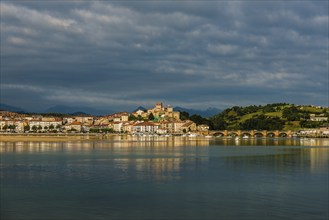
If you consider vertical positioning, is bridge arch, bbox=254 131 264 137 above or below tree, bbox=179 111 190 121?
below

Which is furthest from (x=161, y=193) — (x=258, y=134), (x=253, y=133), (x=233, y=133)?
(x=258, y=134)

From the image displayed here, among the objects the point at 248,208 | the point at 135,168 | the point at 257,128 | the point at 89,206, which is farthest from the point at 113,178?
the point at 257,128

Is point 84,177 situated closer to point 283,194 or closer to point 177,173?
point 177,173

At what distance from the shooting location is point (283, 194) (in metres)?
21.5

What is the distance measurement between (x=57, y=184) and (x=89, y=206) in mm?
6356

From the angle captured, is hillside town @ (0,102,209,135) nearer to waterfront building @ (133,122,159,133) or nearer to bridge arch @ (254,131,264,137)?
waterfront building @ (133,122,159,133)

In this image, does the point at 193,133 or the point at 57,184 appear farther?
the point at 193,133

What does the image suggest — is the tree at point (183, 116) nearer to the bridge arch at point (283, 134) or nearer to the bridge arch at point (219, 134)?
the bridge arch at point (219, 134)

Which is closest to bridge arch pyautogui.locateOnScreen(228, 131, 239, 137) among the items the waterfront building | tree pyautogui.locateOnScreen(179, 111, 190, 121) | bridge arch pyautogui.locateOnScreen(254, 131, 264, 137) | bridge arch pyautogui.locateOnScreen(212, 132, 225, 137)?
bridge arch pyautogui.locateOnScreen(212, 132, 225, 137)

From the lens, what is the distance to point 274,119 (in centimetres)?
17362

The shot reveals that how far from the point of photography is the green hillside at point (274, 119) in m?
168

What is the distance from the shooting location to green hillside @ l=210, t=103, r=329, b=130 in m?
168

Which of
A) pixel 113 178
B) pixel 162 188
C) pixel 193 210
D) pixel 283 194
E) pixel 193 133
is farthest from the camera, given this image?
pixel 193 133

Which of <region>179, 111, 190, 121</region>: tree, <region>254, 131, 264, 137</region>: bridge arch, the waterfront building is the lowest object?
<region>254, 131, 264, 137</region>: bridge arch
